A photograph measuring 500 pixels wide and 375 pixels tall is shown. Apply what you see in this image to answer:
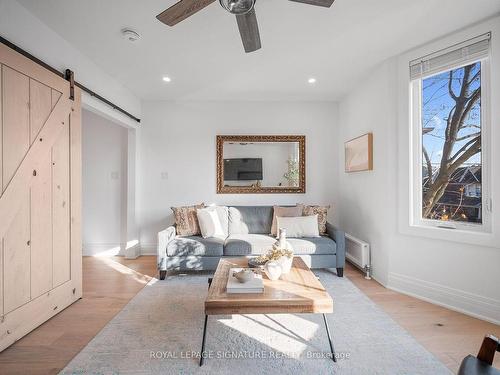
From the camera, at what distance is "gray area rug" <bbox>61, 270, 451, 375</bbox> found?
64.6 inches

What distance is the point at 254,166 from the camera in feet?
13.8

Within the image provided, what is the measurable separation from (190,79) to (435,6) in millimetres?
2636

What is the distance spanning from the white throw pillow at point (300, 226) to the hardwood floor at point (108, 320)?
0.73 metres

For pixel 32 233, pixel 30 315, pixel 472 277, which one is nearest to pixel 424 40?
pixel 472 277

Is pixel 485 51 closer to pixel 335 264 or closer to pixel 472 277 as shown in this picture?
pixel 472 277

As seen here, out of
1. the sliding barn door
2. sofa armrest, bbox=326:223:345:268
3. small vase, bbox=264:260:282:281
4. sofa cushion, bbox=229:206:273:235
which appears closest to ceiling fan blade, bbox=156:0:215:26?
the sliding barn door

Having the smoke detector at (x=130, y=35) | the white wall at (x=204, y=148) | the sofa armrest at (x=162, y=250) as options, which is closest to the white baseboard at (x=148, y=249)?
the white wall at (x=204, y=148)

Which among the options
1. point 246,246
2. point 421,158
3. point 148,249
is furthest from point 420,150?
point 148,249

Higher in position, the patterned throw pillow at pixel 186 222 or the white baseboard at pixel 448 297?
the patterned throw pillow at pixel 186 222

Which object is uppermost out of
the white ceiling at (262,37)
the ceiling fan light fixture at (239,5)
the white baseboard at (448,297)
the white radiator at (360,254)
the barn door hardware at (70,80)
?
the white ceiling at (262,37)

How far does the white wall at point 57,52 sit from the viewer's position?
1.94 meters

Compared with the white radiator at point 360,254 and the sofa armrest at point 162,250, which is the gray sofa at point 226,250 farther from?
the white radiator at point 360,254

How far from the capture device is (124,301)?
2586 millimetres

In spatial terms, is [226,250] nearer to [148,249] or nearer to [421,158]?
A: [148,249]
